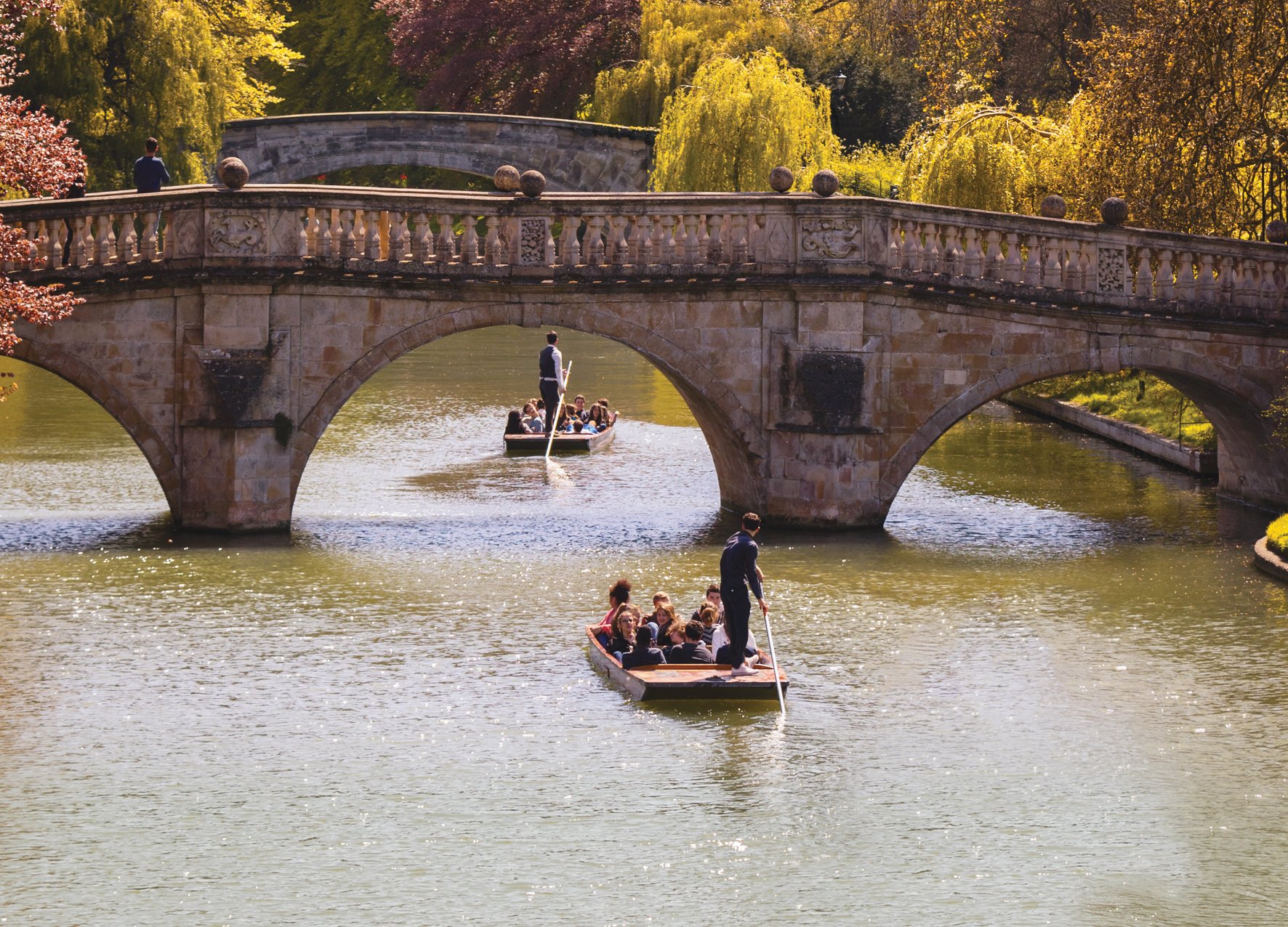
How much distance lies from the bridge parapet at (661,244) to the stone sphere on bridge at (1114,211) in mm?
137

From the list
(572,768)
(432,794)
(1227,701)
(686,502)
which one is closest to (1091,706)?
(1227,701)

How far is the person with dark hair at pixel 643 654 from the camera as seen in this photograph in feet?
60.7

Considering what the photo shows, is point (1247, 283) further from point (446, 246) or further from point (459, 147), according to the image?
point (459, 147)

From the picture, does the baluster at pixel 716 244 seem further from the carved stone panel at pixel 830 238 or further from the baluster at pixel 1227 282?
the baluster at pixel 1227 282

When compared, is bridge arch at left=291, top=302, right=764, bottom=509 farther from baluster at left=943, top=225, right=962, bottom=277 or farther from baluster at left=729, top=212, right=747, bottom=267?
baluster at left=943, top=225, right=962, bottom=277

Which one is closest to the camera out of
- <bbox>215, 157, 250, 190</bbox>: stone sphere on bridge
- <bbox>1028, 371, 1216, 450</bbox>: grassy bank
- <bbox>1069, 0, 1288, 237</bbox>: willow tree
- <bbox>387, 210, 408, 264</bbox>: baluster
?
<bbox>215, 157, 250, 190</bbox>: stone sphere on bridge

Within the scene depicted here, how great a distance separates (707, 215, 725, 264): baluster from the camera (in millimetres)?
25812

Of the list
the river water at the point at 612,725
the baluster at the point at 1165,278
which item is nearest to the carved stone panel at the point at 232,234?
the river water at the point at 612,725

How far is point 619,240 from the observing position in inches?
1017

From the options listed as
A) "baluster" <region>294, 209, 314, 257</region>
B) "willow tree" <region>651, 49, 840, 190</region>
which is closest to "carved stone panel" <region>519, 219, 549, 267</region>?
"baluster" <region>294, 209, 314, 257</region>

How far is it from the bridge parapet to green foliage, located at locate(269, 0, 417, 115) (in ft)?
150

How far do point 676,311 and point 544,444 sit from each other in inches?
384

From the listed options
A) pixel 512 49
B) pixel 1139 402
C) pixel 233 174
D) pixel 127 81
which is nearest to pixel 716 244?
pixel 233 174

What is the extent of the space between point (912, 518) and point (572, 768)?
12356 mm
